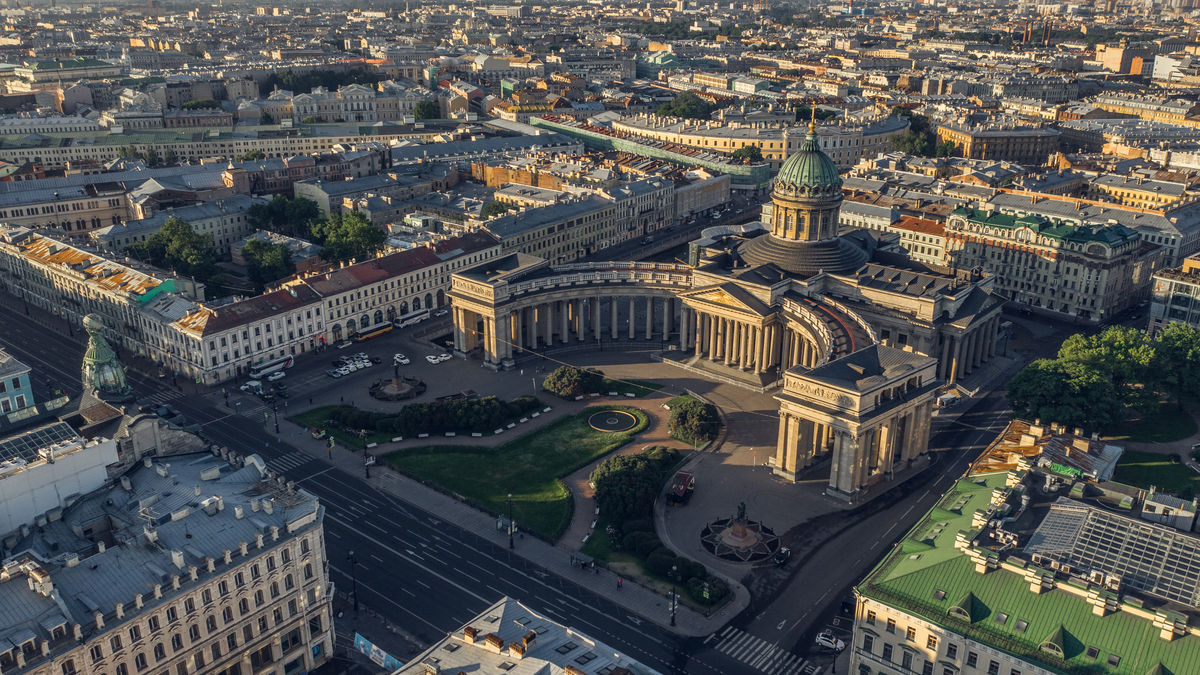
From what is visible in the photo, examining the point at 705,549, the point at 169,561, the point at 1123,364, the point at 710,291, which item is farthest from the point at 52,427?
the point at 1123,364

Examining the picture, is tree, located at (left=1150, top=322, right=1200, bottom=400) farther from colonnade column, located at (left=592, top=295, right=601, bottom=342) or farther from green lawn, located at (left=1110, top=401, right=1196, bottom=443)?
colonnade column, located at (left=592, top=295, right=601, bottom=342)

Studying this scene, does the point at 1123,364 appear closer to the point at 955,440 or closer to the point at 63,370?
the point at 955,440

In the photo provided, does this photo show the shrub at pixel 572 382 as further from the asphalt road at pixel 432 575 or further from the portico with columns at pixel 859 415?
the asphalt road at pixel 432 575

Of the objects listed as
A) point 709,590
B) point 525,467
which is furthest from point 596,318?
point 709,590

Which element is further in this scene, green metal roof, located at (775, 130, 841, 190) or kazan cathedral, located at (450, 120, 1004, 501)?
green metal roof, located at (775, 130, 841, 190)

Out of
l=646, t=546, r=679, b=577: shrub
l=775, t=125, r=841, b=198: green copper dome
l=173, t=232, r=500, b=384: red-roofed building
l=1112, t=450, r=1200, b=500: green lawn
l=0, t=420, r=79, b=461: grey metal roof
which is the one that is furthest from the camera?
l=775, t=125, r=841, b=198: green copper dome

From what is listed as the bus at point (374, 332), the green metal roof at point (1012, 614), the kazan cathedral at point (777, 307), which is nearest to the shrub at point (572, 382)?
the kazan cathedral at point (777, 307)

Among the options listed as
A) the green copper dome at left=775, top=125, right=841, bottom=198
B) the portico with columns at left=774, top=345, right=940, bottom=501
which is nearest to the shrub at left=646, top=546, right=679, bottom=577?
Answer: the portico with columns at left=774, top=345, right=940, bottom=501
